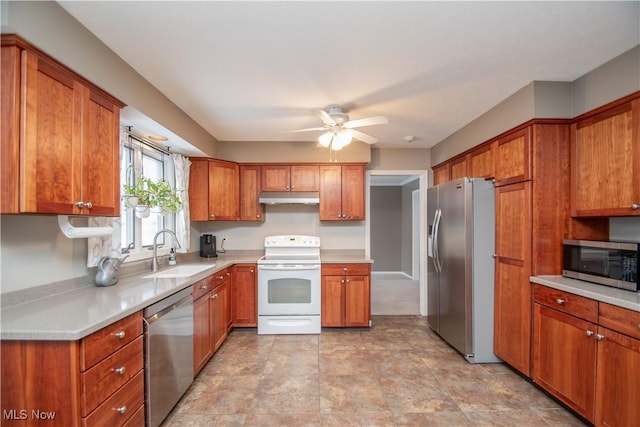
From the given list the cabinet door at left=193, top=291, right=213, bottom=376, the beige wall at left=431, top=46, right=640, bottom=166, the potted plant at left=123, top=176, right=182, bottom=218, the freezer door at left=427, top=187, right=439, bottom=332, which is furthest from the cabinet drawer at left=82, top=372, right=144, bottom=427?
the beige wall at left=431, top=46, right=640, bottom=166

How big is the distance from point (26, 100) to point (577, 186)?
3.63 m

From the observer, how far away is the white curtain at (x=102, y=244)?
6.62 feet

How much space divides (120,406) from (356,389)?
1683mm

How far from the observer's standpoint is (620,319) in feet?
5.45

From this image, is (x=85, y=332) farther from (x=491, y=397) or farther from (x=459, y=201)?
(x=459, y=201)

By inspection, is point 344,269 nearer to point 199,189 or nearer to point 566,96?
point 199,189

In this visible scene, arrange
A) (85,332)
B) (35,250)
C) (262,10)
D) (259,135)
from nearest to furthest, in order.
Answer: (85,332), (262,10), (35,250), (259,135)

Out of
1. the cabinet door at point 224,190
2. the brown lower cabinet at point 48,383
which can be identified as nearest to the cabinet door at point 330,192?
the cabinet door at point 224,190

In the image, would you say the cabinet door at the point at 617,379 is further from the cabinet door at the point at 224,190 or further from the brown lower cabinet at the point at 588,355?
the cabinet door at the point at 224,190

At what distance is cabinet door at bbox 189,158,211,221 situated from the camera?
364cm

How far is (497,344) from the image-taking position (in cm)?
273

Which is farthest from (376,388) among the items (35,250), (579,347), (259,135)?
(259,135)

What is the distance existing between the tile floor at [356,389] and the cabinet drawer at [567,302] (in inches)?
30.3

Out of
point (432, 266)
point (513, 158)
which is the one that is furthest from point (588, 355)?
point (432, 266)
